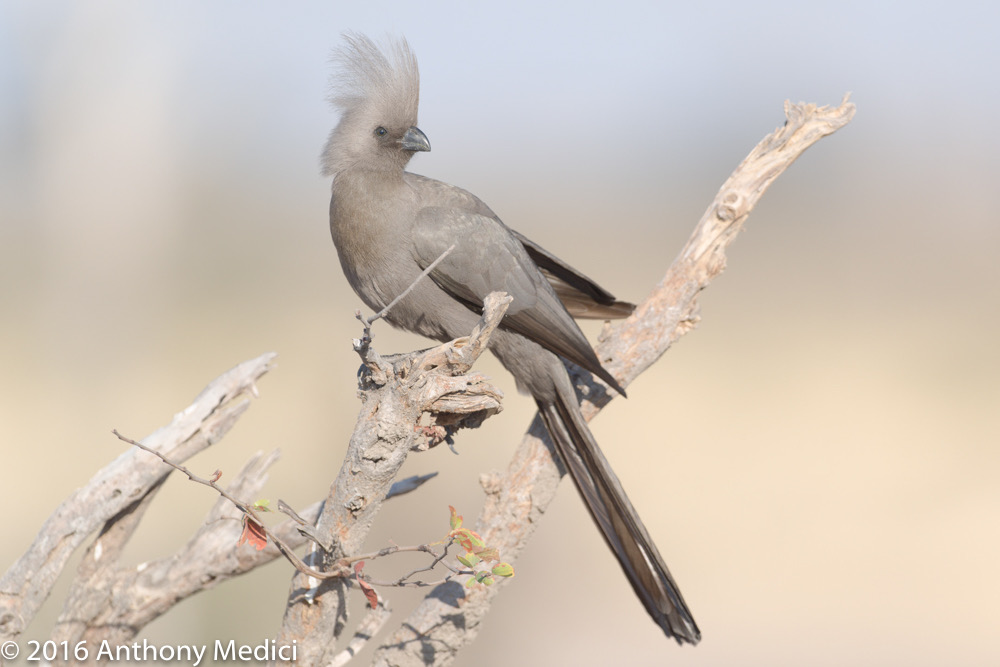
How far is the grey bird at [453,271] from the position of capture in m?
4.02

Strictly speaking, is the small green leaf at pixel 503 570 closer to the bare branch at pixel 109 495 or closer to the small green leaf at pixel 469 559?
the small green leaf at pixel 469 559

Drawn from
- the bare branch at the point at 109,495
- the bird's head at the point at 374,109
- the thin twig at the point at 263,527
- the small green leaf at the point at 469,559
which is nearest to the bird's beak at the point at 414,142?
the bird's head at the point at 374,109

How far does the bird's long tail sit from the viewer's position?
3797mm

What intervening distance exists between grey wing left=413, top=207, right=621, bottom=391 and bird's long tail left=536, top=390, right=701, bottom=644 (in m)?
0.30

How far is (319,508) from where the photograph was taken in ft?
12.0

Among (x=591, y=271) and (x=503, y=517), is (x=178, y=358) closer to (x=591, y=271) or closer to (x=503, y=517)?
(x=591, y=271)

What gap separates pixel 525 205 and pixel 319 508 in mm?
22564

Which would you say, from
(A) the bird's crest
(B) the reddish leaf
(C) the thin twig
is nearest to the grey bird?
(A) the bird's crest

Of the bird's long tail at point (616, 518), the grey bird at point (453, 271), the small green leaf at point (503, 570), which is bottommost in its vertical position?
the small green leaf at point (503, 570)

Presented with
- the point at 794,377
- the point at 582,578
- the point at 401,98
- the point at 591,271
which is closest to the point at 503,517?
the point at 401,98

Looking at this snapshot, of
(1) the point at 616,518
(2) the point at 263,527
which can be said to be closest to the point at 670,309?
(1) the point at 616,518

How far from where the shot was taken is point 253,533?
284 centimetres

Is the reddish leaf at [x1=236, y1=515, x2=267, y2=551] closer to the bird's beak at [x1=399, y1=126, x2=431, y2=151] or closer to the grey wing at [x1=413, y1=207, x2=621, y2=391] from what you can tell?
the grey wing at [x1=413, y1=207, x2=621, y2=391]

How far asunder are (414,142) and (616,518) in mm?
2027
